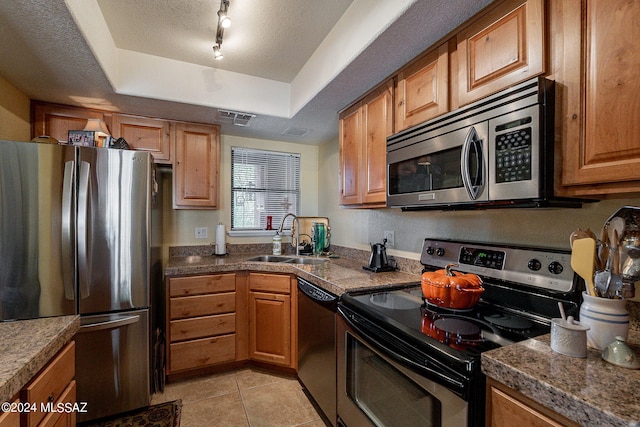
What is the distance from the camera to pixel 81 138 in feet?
6.69

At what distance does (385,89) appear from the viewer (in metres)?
1.79

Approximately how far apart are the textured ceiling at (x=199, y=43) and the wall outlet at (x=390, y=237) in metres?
1.03

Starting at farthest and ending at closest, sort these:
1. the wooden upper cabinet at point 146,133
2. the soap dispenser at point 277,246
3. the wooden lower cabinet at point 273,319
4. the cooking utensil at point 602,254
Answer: the soap dispenser at point 277,246 < the wooden upper cabinet at point 146,133 < the wooden lower cabinet at point 273,319 < the cooking utensil at point 602,254

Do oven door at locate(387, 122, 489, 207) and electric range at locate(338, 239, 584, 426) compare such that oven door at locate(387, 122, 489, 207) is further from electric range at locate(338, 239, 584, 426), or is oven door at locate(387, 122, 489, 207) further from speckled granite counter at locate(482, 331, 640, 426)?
speckled granite counter at locate(482, 331, 640, 426)

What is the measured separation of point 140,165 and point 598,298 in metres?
2.27

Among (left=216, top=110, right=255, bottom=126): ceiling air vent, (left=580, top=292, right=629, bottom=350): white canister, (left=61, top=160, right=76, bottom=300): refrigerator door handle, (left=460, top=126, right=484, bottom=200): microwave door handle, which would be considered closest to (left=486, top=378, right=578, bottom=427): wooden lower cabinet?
(left=580, top=292, right=629, bottom=350): white canister

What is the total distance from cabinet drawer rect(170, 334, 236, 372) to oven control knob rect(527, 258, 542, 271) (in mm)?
2101

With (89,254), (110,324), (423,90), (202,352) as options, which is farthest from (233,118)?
(202,352)

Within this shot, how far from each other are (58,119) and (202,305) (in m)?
1.77

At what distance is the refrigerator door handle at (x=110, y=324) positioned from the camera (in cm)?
172

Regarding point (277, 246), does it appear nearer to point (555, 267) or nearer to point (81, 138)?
point (81, 138)

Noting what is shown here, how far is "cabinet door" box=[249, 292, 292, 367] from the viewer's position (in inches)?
89.9

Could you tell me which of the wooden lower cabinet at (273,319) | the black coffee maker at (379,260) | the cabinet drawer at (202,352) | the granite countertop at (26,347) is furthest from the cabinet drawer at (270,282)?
the granite countertop at (26,347)

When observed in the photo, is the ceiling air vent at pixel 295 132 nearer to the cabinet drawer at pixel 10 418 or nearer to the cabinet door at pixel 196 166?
the cabinet door at pixel 196 166
